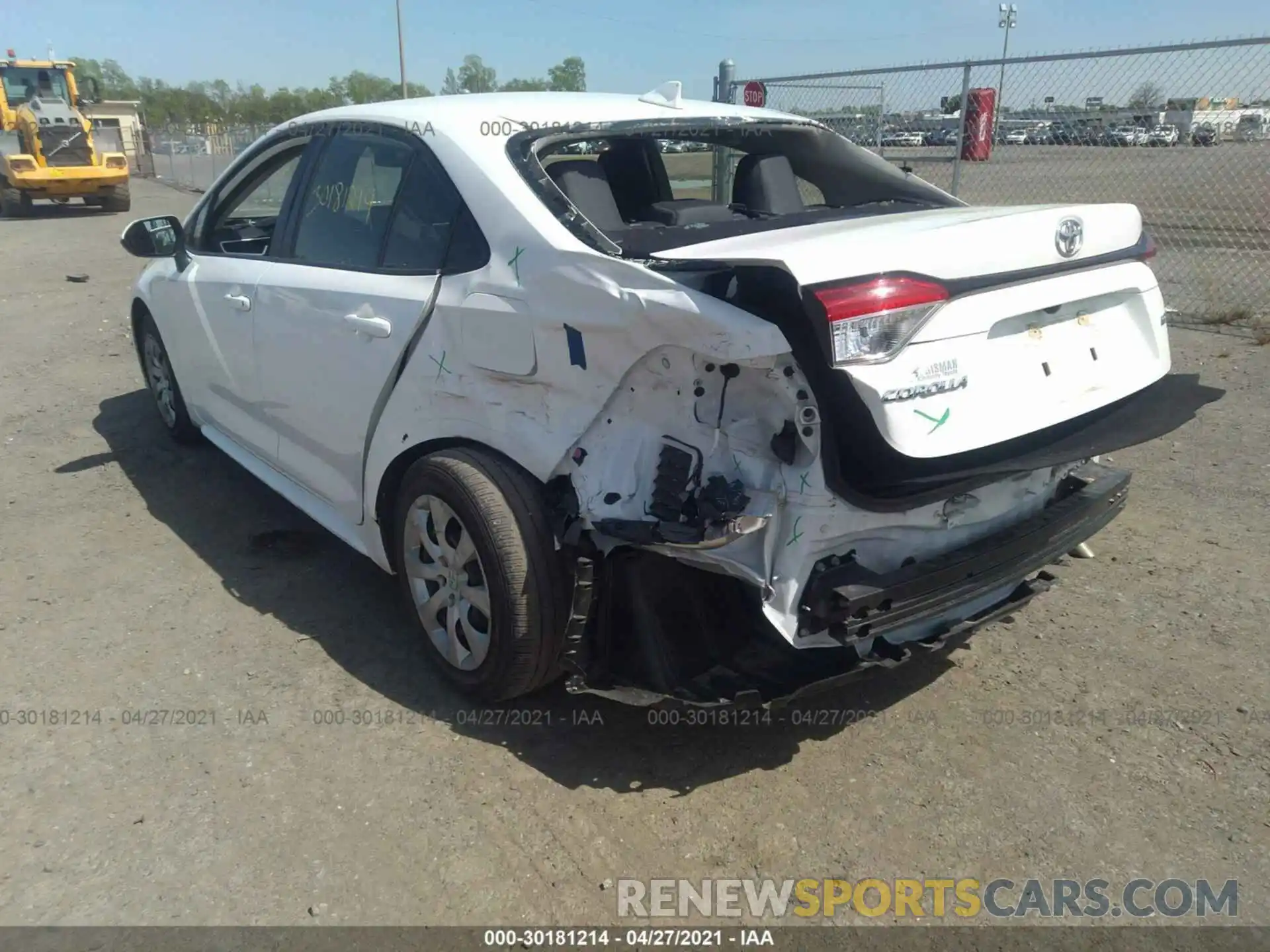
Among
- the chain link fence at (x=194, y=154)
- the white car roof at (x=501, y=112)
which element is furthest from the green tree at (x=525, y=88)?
the chain link fence at (x=194, y=154)

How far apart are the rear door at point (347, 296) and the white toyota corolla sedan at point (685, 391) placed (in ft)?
0.05

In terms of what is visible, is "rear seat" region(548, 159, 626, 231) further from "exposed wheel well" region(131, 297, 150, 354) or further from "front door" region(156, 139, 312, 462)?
"exposed wheel well" region(131, 297, 150, 354)

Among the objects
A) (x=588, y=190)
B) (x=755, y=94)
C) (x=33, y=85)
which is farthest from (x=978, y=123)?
(x=33, y=85)

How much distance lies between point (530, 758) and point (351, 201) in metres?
2.12

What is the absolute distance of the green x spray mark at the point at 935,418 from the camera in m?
2.29

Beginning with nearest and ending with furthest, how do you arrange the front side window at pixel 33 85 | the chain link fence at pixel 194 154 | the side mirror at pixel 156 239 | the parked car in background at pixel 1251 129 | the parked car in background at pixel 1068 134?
the side mirror at pixel 156 239 < the parked car in background at pixel 1251 129 < the parked car in background at pixel 1068 134 < the front side window at pixel 33 85 < the chain link fence at pixel 194 154

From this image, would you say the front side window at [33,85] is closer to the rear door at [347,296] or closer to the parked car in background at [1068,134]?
the parked car in background at [1068,134]

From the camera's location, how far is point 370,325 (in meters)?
3.19

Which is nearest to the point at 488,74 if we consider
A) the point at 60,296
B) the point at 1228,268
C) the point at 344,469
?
the point at 60,296

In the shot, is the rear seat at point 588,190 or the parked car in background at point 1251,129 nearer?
the rear seat at point 588,190

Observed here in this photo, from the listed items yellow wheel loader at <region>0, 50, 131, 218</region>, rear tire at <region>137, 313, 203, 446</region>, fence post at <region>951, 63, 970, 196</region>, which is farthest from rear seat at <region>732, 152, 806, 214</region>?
yellow wheel loader at <region>0, 50, 131, 218</region>

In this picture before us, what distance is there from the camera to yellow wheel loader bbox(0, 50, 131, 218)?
19.2 m

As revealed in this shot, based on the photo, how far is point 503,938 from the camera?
2.31 metres

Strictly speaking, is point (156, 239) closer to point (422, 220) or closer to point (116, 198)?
→ point (422, 220)
